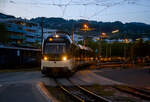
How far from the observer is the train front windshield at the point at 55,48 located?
16.4 meters

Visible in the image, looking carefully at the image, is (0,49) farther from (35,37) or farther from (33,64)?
(35,37)

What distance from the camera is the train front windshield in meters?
16.4

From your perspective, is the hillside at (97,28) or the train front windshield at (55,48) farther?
the hillside at (97,28)

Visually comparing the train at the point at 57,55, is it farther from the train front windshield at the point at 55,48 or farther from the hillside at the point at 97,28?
the hillside at the point at 97,28

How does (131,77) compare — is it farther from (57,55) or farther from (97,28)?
(97,28)

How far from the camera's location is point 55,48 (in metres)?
16.6

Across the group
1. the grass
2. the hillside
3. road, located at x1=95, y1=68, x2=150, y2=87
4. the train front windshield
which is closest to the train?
the train front windshield

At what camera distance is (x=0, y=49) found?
22.9 meters

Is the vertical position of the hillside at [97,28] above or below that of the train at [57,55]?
above

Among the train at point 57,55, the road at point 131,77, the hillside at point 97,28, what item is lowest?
the road at point 131,77

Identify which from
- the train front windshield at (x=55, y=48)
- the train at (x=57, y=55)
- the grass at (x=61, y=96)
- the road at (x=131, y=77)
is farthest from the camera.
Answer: the train front windshield at (x=55, y=48)

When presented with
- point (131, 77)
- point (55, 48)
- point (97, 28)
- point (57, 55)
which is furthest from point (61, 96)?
point (97, 28)

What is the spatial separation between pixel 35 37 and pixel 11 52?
182 feet

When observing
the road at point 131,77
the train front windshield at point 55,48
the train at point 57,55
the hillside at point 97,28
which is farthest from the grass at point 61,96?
the hillside at point 97,28
